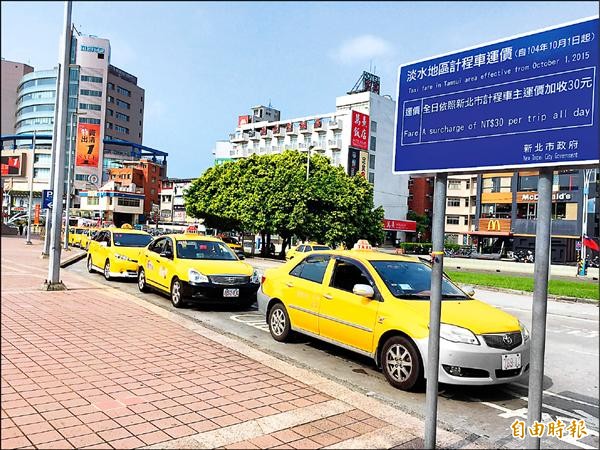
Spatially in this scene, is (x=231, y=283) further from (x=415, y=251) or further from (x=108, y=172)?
(x=108, y=172)

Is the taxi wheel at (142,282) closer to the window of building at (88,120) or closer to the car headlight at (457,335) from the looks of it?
the car headlight at (457,335)

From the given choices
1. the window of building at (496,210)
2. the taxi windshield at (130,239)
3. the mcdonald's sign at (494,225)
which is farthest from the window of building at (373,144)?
the taxi windshield at (130,239)

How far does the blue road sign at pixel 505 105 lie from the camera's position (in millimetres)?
3328

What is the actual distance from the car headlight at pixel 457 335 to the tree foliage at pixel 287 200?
33.0m

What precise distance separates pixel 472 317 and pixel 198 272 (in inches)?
239

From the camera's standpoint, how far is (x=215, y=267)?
424 inches

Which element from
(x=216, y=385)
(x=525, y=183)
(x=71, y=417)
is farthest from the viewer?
(x=525, y=183)

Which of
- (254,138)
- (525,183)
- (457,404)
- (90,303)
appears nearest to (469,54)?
(457,404)

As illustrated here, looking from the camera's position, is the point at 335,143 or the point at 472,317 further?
the point at 335,143

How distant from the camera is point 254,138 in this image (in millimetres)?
86875

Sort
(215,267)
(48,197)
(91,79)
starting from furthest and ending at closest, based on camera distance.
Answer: (91,79)
(48,197)
(215,267)

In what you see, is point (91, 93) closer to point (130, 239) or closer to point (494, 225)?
point (494, 225)

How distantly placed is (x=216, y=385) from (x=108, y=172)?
99129 mm

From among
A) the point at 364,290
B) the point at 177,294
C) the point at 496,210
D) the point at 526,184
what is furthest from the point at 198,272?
the point at 496,210
